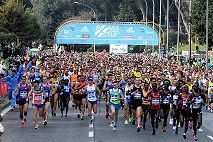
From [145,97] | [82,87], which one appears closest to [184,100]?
[145,97]

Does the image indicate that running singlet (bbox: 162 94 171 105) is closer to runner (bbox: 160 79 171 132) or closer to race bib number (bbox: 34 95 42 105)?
runner (bbox: 160 79 171 132)

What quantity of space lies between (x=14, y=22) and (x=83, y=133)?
4800 cm

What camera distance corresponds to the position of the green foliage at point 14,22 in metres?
63.9

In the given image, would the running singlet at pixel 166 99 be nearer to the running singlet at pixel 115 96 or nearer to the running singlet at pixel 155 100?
the running singlet at pixel 155 100

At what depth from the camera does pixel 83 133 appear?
69.9ft

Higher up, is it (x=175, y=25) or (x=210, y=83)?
(x=175, y=25)

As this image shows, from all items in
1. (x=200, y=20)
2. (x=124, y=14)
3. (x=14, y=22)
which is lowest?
(x=200, y=20)

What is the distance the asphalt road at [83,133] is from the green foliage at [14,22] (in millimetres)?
36831

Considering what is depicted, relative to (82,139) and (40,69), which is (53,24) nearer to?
(40,69)

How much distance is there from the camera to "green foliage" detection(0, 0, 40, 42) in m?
63.9

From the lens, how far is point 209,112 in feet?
98.9

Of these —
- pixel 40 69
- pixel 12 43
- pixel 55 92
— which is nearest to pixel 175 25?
pixel 12 43

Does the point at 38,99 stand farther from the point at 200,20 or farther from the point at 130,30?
the point at 130,30

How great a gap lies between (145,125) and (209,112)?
6699mm
